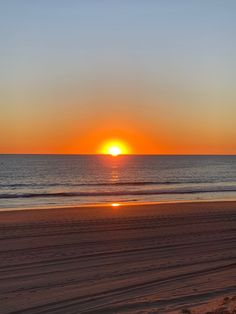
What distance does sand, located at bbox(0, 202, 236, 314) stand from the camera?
7.24 meters

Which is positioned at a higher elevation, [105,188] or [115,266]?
[105,188]

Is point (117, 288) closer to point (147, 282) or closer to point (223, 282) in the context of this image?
point (147, 282)

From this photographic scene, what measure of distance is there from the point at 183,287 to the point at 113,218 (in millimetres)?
10270

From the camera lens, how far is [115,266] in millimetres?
9648

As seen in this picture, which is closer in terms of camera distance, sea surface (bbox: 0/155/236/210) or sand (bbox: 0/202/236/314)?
sand (bbox: 0/202/236/314)

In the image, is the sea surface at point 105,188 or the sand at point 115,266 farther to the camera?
the sea surface at point 105,188

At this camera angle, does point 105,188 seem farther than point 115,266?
Yes

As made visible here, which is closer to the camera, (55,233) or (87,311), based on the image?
(87,311)

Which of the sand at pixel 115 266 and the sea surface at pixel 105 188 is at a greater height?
the sea surface at pixel 105 188

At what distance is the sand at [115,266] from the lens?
7.24 metres

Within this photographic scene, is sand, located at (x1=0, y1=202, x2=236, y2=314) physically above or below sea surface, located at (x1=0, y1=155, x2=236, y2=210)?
below

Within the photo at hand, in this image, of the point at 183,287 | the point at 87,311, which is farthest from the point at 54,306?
the point at 183,287

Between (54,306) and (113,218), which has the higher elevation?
(113,218)

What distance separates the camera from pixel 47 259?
10.3 meters
